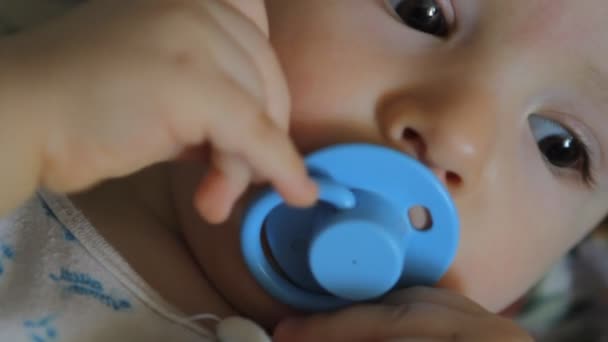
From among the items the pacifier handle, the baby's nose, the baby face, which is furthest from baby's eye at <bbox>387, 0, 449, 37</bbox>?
the pacifier handle

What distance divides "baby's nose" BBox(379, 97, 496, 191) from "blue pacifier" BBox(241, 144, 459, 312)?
30 mm

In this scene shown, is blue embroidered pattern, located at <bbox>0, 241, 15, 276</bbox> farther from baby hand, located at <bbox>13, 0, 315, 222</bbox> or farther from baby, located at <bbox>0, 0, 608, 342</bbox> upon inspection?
baby hand, located at <bbox>13, 0, 315, 222</bbox>

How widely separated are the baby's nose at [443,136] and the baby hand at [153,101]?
0.15 metres

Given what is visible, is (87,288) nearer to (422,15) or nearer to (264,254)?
(264,254)

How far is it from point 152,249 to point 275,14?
1.00 ft

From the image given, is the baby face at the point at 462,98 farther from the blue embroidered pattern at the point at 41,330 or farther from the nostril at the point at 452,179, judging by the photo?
the blue embroidered pattern at the point at 41,330

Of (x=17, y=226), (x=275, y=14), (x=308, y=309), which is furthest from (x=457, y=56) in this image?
(x=17, y=226)

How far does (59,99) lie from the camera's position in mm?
589

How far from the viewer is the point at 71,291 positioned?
821mm

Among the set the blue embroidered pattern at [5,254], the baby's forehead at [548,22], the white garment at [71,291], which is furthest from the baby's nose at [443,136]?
the blue embroidered pattern at [5,254]

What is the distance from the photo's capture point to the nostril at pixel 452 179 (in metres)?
0.76

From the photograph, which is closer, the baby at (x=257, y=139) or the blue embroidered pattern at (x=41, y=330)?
the baby at (x=257, y=139)

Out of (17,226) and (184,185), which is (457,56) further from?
(17,226)

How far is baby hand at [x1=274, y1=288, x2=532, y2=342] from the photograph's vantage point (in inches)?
28.5
